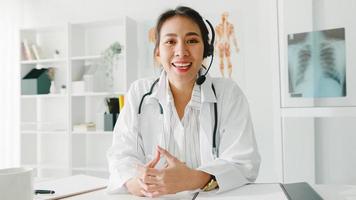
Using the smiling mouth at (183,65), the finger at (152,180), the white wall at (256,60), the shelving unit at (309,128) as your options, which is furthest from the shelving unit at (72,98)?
the finger at (152,180)

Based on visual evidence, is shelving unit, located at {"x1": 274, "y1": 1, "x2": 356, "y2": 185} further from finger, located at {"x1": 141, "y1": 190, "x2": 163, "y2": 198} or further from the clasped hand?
finger, located at {"x1": 141, "y1": 190, "x2": 163, "y2": 198}

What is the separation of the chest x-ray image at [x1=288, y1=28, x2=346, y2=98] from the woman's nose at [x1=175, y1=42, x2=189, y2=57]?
41.5 inches

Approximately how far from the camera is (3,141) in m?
3.88

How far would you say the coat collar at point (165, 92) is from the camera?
1.43 m

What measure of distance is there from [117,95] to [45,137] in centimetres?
106

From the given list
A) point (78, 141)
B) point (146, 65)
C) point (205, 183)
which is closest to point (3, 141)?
point (78, 141)

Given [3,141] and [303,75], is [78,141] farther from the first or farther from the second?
[303,75]

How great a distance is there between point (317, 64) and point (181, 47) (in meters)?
1.12

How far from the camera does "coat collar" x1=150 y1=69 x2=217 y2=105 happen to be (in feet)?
4.68

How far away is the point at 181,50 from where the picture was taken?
1.39m

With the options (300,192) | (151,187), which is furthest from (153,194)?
(300,192)

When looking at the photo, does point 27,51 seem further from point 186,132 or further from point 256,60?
point 186,132

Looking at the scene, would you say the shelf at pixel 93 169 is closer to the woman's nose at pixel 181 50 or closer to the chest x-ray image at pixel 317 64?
the chest x-ray image at pixel 317 64

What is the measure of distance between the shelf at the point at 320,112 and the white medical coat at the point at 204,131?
2.78ft
